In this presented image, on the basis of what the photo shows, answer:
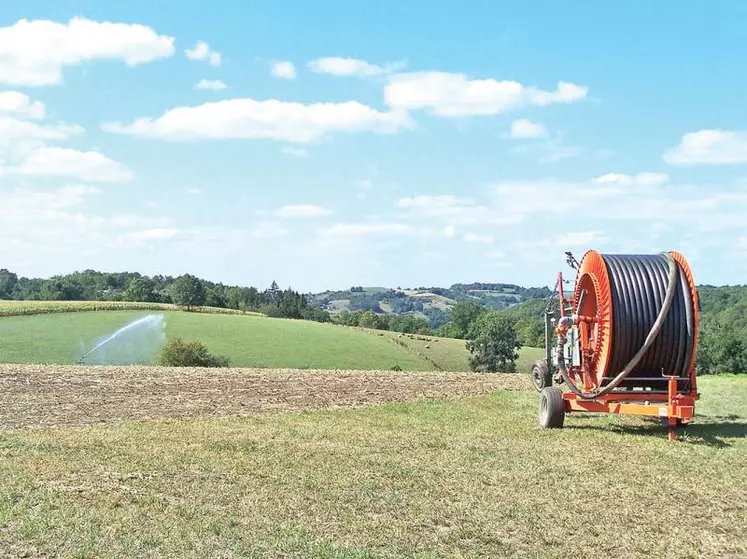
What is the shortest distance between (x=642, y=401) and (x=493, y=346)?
185 feet

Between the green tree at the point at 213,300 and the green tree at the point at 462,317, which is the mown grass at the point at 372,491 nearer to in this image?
the green tree at the point at 213,300

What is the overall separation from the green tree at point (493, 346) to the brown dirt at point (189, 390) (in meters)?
40.1

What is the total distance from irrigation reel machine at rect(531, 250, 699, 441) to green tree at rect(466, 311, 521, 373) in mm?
52559

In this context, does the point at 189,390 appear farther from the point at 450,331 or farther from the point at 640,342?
the point at 450,331

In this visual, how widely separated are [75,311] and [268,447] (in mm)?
64153

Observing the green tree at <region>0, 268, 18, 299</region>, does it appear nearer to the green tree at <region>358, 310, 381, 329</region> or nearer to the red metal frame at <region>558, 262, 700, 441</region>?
the green tree at <region>358, 310, 381, 329</region>

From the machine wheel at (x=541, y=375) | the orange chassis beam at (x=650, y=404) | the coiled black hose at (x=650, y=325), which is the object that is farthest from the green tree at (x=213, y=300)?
the coiled black hose at (x=650, y=325)

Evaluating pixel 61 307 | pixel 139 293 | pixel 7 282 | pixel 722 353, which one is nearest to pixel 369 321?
pixel 139 293

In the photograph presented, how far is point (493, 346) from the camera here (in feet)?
228

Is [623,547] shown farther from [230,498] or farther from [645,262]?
[645,262]

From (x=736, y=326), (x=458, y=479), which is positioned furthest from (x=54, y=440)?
(x=736, y=326)

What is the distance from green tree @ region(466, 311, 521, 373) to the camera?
6838cm

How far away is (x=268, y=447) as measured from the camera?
40.3 ft

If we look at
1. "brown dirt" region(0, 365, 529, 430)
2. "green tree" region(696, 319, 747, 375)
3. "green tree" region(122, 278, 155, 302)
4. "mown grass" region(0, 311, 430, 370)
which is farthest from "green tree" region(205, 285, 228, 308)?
"brown dirt" region(0, 365, 529, 430)
